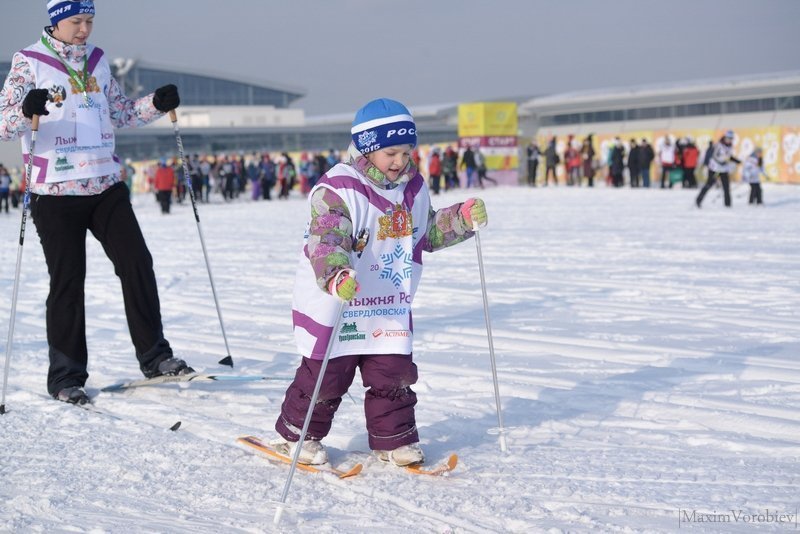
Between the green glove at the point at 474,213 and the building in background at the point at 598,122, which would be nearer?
the green glove at the point at 474,213

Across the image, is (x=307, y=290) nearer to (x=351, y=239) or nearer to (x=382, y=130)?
(x=351, y=239)

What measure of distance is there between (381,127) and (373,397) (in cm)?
98

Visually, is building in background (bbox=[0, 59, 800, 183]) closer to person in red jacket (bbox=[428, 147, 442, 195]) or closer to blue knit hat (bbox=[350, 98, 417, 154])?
person in red jacket (bbox=[428, 147, 442, 195])

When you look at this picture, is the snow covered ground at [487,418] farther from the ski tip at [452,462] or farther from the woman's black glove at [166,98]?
the woman's black glove at [166,98]

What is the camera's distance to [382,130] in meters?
3.44

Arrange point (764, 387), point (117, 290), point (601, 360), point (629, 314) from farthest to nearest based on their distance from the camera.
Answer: point (117, 290) → point (629, 314) → point (601, 360) → point (764, 387)

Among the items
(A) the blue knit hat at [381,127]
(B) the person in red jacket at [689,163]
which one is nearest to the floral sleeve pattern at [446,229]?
(A) the blue knit hat at [381,127]

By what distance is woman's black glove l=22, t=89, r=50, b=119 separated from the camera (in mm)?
4355

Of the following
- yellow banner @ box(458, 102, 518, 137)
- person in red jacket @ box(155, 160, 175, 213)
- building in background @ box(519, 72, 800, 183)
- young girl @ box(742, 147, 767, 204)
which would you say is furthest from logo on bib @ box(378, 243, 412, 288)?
yellow banner @ box(458, 102, 518, 137)

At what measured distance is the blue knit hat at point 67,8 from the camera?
457 centimetres

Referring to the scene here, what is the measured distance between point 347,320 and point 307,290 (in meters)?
0.18

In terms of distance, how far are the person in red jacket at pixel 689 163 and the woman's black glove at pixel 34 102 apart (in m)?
21.4

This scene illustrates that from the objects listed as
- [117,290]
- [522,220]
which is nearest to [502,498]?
[117,290]

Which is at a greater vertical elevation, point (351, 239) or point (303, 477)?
point (351, 239)
